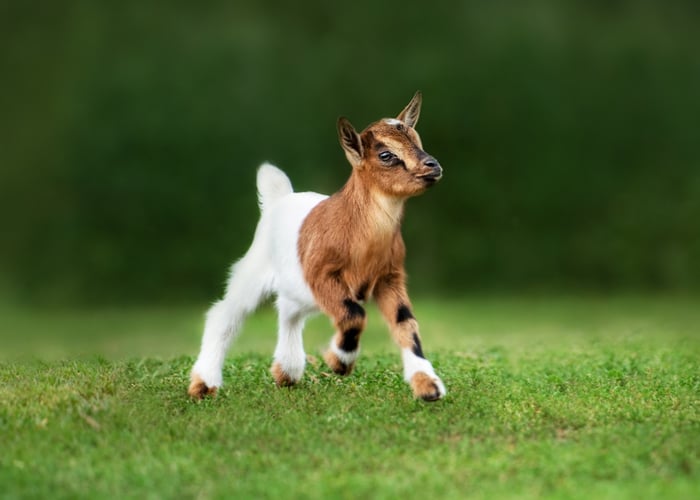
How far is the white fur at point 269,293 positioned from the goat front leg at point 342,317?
1.17 feet

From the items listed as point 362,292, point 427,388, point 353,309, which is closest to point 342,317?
point 353,309

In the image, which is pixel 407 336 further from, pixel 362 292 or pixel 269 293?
pixel 269 293

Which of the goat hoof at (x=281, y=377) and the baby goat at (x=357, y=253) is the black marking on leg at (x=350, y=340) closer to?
the baby goat at (x=357, y=253)

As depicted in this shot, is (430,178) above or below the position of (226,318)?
above

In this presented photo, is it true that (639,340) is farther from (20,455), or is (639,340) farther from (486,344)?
(20,455)

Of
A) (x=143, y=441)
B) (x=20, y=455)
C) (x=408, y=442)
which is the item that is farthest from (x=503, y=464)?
(x=20, y=455)

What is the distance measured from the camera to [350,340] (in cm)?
613

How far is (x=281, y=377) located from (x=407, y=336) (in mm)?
1173

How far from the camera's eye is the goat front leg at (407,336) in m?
5.97

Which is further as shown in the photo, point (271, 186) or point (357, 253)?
point (271, 186)

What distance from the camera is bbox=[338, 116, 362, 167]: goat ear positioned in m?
6.22

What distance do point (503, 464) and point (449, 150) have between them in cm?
1130

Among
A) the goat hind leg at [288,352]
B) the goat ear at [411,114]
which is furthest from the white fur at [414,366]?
the goat ear at [411,114]

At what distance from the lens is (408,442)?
5598mm
